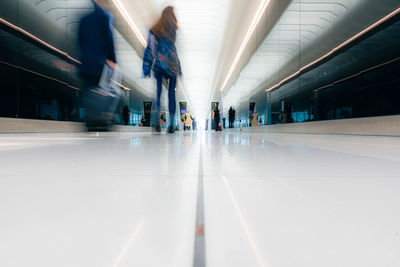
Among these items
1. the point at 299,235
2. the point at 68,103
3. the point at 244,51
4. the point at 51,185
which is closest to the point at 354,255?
the point at 299,235

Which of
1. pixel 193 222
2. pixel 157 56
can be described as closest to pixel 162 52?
pixel 157 56

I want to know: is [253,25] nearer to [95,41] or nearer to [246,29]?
[246,29]

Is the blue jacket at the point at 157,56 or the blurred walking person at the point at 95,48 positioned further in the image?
the blue jacket at the point at 157,56

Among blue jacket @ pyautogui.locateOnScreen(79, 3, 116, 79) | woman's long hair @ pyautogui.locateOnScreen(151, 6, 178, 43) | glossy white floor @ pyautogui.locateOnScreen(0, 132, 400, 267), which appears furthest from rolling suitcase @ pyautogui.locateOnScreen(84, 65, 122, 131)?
glossy white floor @ pyautogui.locateOnScreen(0, 132, 400, 267)

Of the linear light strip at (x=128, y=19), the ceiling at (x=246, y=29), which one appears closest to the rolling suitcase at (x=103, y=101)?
the ceiling at (x=246, y=29)

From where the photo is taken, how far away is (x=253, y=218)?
30 centimetres

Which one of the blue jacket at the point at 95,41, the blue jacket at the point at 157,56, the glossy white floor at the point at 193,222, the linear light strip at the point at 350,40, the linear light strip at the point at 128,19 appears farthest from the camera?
the linear light strip at the point at 128,19

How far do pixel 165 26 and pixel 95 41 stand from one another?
2.41 m

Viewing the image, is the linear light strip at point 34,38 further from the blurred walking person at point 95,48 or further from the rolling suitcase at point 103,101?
the rolling suitcase at point 103,101

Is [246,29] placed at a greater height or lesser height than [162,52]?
greater

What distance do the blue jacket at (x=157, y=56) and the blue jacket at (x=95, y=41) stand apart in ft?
5.32

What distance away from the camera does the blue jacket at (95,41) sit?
2.70 m

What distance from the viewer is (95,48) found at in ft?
9.06

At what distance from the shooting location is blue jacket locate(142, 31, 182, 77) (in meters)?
4.57
